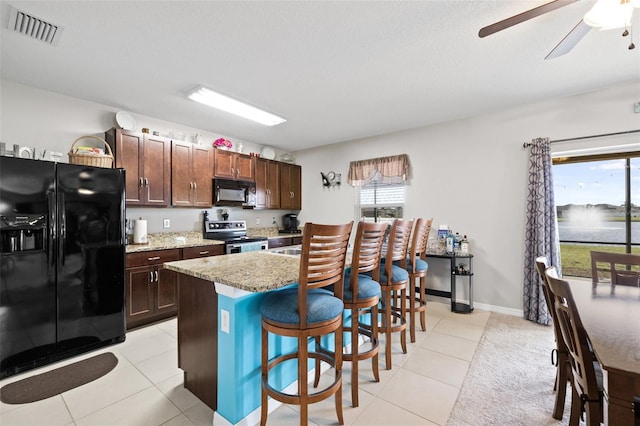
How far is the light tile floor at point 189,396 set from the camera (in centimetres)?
175

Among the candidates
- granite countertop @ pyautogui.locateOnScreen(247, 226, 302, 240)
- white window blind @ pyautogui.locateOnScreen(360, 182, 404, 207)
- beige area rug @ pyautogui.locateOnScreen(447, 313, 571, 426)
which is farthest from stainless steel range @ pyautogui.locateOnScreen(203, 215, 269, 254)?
beige area rug @ pyautogui.locateOnScreen(447, 313, 571, 426)

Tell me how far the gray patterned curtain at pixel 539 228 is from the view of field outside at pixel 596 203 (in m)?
0.23

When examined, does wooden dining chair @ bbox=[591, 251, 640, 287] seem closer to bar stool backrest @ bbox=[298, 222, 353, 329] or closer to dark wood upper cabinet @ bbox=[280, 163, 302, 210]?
bar stool backrest @ bbox=[298, 222, 353, 329]

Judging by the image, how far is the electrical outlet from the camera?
5.28 ft

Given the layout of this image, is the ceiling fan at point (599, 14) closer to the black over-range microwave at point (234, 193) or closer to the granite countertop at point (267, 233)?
the black over-range microwave at point (234, 193)

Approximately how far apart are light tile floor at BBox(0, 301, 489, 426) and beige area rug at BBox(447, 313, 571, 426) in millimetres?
92

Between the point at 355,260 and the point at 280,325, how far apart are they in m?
0.67

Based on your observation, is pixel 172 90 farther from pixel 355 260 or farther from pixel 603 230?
pixel 603 230

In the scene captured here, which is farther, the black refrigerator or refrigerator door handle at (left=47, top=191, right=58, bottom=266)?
refrigerator door handle at (left=47, top=191, right=58, bottom=266)

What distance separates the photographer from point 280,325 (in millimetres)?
1477

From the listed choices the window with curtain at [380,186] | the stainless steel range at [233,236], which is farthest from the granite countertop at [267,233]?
the window with curtain at [380,186]

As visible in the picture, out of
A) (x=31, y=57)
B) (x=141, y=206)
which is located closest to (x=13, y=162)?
(x=31, y=57)

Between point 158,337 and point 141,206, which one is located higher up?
point 141,206

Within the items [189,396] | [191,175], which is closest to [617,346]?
[189,396]
